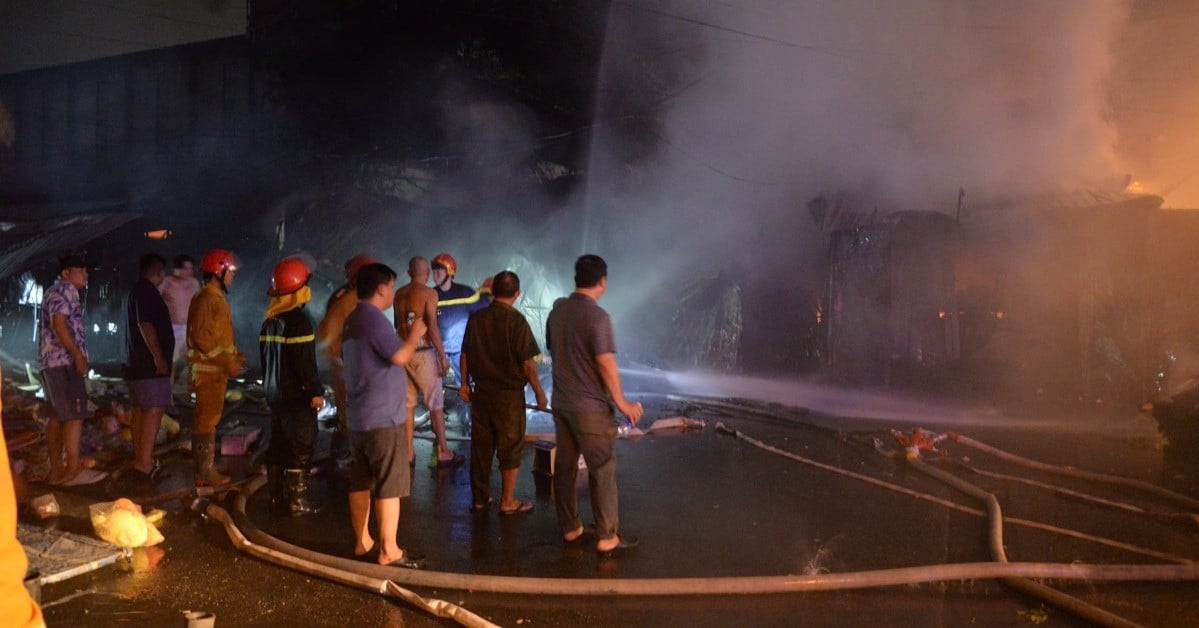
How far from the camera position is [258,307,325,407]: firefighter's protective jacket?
545cm

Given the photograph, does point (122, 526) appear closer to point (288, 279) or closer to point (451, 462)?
point (288, 279)

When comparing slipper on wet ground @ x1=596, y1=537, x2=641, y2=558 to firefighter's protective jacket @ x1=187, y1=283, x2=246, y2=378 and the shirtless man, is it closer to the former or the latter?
the shirtless man

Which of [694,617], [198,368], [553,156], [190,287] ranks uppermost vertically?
[553,156]

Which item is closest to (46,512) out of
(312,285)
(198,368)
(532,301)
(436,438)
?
(198,368)

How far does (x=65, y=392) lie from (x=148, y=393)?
0.61 meters

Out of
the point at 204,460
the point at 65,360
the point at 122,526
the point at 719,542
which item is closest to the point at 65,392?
the point at 65,360

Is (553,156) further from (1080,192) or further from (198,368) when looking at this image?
(198,368)

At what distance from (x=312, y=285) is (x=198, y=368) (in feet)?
26.7

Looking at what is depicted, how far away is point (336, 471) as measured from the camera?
6906 millimetres

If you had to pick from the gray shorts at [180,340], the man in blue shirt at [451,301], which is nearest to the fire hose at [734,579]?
the man in blue shirt at [451,301]

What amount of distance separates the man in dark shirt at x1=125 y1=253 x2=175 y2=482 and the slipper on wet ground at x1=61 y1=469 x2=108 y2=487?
279 millimetres

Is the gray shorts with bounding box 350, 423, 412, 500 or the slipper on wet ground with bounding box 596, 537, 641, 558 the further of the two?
the slipper on wet ground with bounding box 596, 537, 641, 558

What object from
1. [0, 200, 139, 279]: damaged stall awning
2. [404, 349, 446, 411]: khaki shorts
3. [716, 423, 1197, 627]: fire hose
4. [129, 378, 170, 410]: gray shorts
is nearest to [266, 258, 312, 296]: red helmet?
[404, 349, 446, 411]: khaki shorts

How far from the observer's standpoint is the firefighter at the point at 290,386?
5.46m
